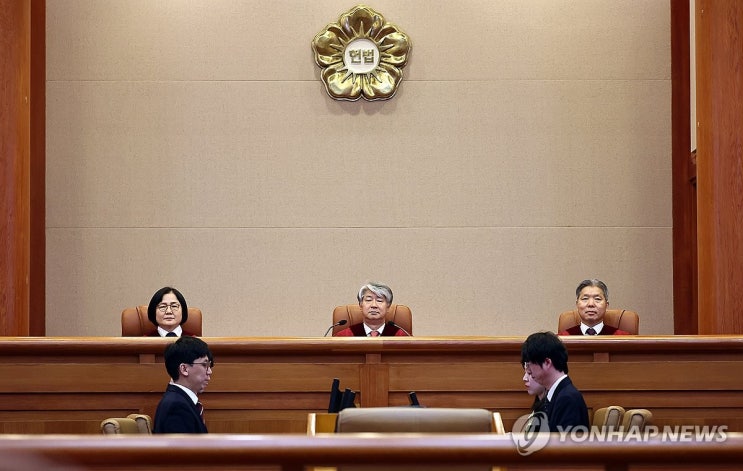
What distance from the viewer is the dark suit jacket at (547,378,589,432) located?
3.23 meters

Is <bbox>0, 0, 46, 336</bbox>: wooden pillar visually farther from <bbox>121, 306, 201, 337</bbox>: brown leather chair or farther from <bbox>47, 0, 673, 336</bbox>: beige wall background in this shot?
<bbox>47, 0, 673, 336</bbox>: beige wall background

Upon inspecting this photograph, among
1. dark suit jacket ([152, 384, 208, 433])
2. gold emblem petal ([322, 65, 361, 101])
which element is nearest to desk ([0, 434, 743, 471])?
dark suit jacket ([152, 384, 208, 433])

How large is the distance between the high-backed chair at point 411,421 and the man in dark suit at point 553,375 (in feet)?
2.28

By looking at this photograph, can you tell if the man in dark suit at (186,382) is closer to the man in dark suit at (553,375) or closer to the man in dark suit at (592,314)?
the man in dark suit at (553,375)

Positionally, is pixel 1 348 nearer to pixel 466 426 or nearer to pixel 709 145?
pixel 466 426

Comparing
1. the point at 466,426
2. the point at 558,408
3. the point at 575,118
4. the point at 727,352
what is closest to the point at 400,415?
the point at 466,426

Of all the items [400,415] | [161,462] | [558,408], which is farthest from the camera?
[558,408]

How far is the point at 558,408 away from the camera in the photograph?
129 inches

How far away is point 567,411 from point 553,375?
0.18 metres

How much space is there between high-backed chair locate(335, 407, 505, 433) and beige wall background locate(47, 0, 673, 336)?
3959 millimetres

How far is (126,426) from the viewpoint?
10.8ft

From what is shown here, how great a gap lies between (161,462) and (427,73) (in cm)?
528

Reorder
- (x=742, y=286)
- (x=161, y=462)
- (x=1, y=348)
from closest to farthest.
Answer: (x=161, y=462) → (x=1, y=348) → (x=742, y=286)

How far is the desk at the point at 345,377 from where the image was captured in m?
4.11
